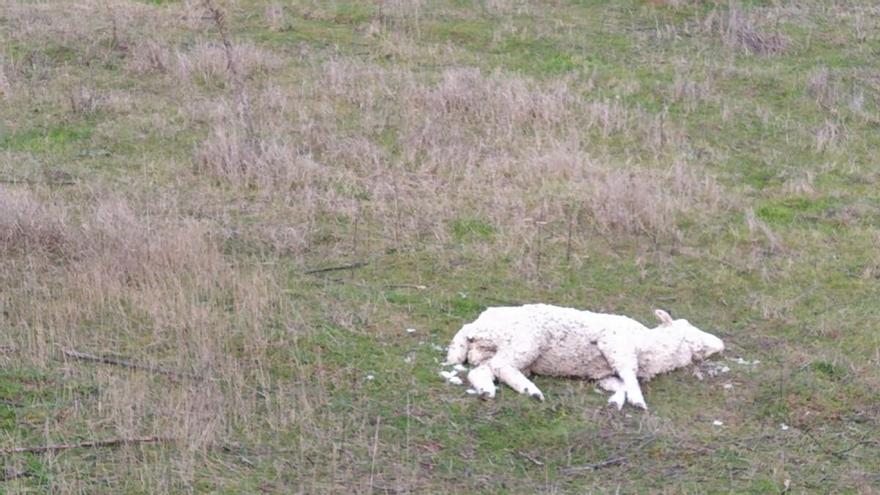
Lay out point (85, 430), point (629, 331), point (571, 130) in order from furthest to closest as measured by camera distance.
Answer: point (571, 130), point (629, 331), point (85, 430)

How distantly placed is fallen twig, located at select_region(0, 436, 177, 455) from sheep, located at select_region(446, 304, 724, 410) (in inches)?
68.5

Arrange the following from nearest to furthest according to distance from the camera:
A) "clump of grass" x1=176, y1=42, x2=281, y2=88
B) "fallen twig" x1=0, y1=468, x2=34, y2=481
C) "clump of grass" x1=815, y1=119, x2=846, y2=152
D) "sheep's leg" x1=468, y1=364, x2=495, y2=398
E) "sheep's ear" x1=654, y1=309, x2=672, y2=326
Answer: "fallen twig" x1=0, y1=468, x2=34, y2=481 → "sheep's leg" x1=468, y1=364, x2=495, y2=398 → "sheep's ear" x1=654, y1=309, x2=672, y2=326 → "clump of grass" x1=815, y1=119, x2=846, y2=152 → "clump of grass" x1=176, y1=42, x2=281, y2=88

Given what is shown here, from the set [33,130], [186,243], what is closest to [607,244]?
[186,243]

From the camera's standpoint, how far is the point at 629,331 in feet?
23.8

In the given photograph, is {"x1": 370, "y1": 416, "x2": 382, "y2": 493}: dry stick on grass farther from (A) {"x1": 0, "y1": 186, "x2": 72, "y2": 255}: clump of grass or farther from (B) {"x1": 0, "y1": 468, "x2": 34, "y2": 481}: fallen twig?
(A) {"x1": 0, "y1": 186, "x2": 72, "y2": 255}: clump of grass

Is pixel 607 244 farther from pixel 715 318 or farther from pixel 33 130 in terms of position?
pixel 33 130

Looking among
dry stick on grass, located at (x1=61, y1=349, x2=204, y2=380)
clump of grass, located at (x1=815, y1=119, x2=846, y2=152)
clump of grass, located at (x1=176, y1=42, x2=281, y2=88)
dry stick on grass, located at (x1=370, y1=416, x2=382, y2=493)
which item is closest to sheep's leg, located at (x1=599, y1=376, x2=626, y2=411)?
dry stick on grass, located at (x1=370, y1=416, x2=382, y2=493)

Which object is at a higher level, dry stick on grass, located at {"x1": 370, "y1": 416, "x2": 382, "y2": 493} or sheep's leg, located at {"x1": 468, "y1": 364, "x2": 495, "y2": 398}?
dry stick on grass, located at {"x1": 370, "y1": 416, "x2": 382, "y2": 493}

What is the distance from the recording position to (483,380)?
6.82 meters

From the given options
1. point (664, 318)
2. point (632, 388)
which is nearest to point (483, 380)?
point (632, 388)

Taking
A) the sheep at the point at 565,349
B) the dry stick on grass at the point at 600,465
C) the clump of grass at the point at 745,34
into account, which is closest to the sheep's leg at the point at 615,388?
the sheep at the point at 565,349

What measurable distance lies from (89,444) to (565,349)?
2.59 m

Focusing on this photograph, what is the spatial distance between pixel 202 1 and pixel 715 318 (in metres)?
9.17

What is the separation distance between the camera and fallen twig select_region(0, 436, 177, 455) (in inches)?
229
